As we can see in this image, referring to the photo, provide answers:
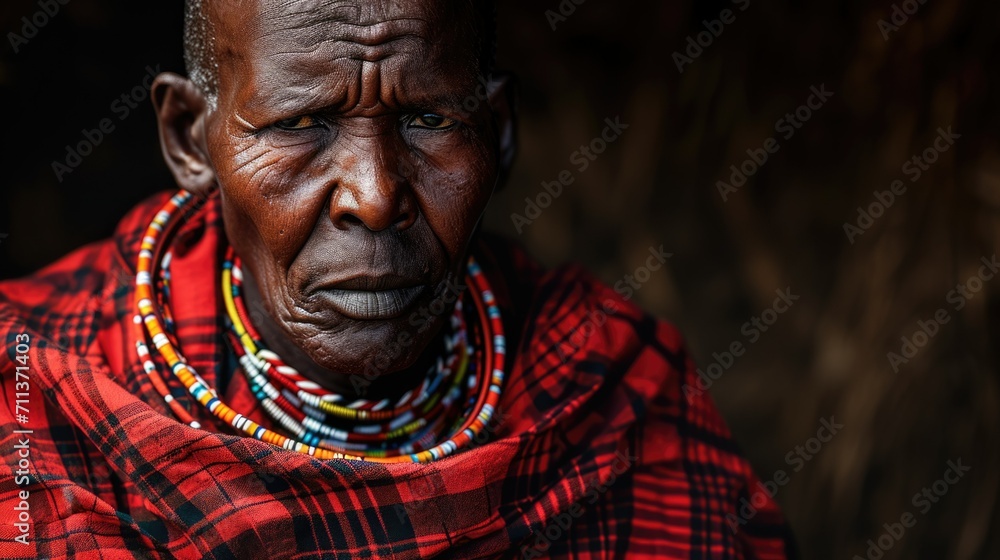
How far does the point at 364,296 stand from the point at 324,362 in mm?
121

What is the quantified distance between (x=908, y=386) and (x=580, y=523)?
1.11 metres

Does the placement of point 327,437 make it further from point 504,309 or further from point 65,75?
point 65,75

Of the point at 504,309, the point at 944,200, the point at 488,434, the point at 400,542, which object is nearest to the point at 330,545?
the point at 400,542

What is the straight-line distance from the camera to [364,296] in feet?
4.40

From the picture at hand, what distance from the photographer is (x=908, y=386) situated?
2326 mm

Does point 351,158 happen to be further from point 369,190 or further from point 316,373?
point 316,373

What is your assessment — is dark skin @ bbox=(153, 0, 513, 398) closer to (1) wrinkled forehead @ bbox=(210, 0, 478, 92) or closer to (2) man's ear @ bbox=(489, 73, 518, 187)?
(1) wrinkled forehead @ bbox=(210, 0, 478, 92)
